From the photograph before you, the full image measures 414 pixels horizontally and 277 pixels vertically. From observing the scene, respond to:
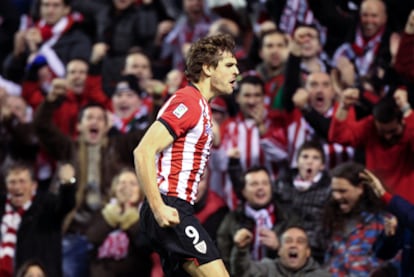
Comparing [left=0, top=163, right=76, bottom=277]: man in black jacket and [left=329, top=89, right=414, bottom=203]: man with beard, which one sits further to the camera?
[left=0, top=163, right=76, bottom=277]: man in black jacket

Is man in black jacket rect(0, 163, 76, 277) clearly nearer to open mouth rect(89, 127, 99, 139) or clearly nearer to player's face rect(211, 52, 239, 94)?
open mouth rect(89, 127, 99, 139)

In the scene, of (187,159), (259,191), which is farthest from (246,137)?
(187,159)

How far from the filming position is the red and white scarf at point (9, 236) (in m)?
11.6

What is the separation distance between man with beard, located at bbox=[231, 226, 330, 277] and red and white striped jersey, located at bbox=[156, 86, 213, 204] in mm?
1843

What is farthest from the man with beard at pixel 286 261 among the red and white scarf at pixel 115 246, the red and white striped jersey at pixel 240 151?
the red and white striped jersey at pixel 240 151

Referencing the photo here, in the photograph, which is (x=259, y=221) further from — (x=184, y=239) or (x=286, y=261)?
(x=184, y=239)

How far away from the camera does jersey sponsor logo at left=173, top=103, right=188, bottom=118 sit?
7.94m

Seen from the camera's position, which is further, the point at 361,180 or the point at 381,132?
the point at 381,132

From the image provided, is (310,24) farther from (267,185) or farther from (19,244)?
(19,244)

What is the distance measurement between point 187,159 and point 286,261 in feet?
7.44

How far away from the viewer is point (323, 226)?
10.7 m

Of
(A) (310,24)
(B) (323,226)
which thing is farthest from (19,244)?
(A) (310,24)

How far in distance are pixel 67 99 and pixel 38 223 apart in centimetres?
250

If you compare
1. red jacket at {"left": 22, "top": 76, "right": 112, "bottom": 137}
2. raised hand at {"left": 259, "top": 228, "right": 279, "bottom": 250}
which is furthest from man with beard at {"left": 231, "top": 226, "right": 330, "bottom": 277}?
red jacket at {"left": 22, "top": 76, "right": 112, "bottom": 137}
